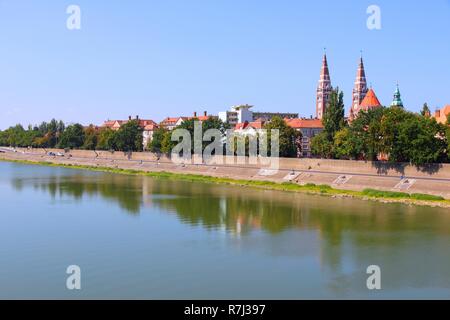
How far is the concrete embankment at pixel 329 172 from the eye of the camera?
112ft

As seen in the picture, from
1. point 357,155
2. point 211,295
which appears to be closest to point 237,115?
point 357,155

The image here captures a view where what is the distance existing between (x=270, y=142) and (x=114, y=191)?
1588 centimetres

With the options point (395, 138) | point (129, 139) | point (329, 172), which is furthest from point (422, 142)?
point (129, 139)

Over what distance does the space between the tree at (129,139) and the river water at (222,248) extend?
37031 mm

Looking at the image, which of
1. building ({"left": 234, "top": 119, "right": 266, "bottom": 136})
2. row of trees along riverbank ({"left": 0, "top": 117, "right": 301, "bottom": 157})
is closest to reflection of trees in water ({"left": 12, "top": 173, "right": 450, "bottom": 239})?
row of trees along riverbank ({"left": 0, "top": 117, "right": 301, "bottom": 157})

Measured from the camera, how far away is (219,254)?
18.6 meters

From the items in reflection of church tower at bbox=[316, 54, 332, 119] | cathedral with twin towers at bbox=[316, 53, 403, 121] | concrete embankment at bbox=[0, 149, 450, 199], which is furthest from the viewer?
reflection of church tower at bbox=[316, 54, 332, 119]

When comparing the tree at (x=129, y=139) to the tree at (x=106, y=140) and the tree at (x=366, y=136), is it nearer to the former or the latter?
the tree at (x=106, y=140)

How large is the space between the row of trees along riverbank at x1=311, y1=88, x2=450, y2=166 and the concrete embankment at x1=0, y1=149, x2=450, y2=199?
0.84 meters

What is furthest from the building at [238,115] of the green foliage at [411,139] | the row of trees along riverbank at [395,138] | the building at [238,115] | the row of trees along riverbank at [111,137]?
the green foliage at [411,139]

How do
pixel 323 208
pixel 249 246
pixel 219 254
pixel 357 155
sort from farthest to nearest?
pixel 357 155 < pixel 323 208 < pixel 249 246 < pixel 219 254

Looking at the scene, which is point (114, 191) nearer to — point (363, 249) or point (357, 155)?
point (357, 155)

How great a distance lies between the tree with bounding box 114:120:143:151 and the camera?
7081cm

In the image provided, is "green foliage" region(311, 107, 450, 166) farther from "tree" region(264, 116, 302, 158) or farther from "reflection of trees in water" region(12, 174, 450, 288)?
"tree" region(264, 116, 302, 158)
